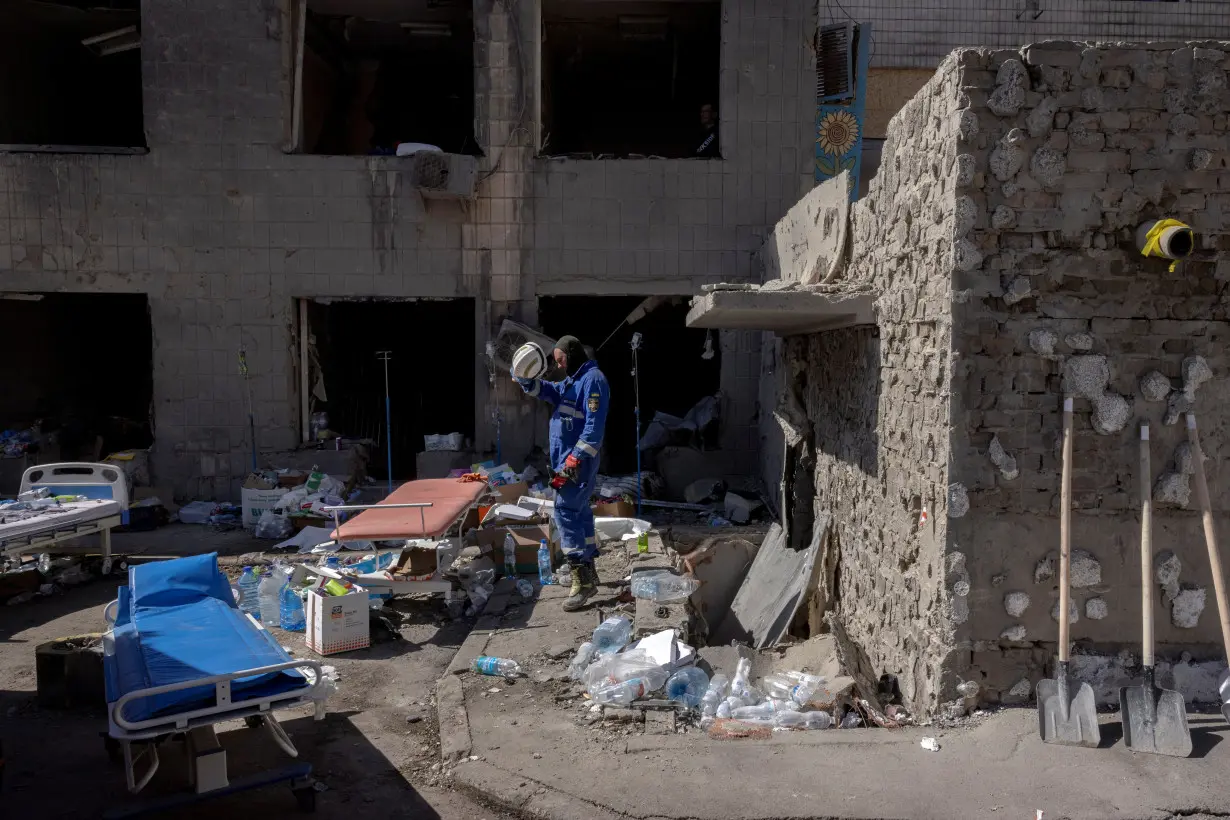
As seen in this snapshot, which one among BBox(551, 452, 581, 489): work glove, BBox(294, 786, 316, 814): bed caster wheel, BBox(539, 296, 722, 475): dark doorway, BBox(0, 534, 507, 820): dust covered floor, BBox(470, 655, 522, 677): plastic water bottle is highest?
BBox(539, 296, 722, 475): dark doorway

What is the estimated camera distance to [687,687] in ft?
16.7

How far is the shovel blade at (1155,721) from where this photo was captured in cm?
408

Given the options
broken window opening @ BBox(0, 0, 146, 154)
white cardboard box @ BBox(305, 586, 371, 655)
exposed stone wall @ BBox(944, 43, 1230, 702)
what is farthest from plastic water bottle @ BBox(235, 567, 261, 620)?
broken window opening @ BBox(0, 0, 146, 154)

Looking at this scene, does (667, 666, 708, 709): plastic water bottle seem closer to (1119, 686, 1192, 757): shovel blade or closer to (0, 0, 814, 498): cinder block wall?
(1119, 686, 1192, 757): shovel blade

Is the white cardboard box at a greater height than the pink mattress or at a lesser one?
lesser

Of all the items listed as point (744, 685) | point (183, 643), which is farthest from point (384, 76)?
point (744, 685)

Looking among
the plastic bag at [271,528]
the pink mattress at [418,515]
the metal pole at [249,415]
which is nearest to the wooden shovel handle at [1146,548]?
the pink mattress at [418,515]

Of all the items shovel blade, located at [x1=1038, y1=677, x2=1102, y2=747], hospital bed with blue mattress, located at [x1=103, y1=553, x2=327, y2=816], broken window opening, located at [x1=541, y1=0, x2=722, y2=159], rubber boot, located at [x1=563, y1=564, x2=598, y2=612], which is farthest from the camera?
broken window opening, located at [x1=541, y1=0, x2=722, y2=159]

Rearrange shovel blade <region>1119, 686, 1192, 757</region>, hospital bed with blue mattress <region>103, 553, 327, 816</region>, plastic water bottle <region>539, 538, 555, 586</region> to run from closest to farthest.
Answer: hospital bed with blue mattress <region>103, 553, 327, 816</region>
shovel blade <region>1119, 686, 1192, 757</region>
plastic water bottle <region>539, 538, 555, 586</region>

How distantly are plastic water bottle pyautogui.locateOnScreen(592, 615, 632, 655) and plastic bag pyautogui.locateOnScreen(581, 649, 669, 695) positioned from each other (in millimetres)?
225

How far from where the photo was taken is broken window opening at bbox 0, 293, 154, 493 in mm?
11633

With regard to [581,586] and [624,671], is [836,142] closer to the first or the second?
[581,586]

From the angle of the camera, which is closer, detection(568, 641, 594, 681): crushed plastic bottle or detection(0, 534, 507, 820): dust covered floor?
detection(0, 534, 507, 820): dust covered floor

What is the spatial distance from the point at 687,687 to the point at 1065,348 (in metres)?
2.68
